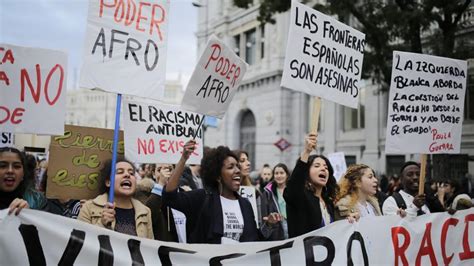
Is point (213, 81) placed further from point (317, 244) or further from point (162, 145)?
point (317, 244)

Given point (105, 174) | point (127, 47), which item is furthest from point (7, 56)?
point (105, 174)

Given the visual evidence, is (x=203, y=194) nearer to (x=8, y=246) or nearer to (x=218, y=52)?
(x=218, y=52)

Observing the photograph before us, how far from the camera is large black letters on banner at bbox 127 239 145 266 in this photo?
3305 mm

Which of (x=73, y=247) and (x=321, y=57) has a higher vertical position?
(x=321, y=57)

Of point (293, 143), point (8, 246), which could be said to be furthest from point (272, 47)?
point (8, 246)

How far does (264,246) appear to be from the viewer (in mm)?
3637

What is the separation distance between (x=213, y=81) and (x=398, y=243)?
6.79 feet

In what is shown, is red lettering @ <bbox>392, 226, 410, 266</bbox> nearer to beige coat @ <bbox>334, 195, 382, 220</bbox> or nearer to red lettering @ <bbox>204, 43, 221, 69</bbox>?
beige coat @ <bbox>334, 195, 382, 220</bbox>

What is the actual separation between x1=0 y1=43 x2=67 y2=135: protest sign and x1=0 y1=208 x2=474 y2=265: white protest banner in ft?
2.24

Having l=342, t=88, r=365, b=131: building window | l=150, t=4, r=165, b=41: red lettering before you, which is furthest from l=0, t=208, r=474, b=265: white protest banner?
l=342, t=88, r=365, b=131: building window

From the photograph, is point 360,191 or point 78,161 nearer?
point 78,161

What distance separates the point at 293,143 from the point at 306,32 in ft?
72.1

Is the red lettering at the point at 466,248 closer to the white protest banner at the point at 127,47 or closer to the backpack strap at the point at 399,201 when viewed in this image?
the backpack strap at the point at 399,201

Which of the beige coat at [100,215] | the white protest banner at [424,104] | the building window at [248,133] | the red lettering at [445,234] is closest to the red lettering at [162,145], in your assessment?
the beige coat at [100,215]
